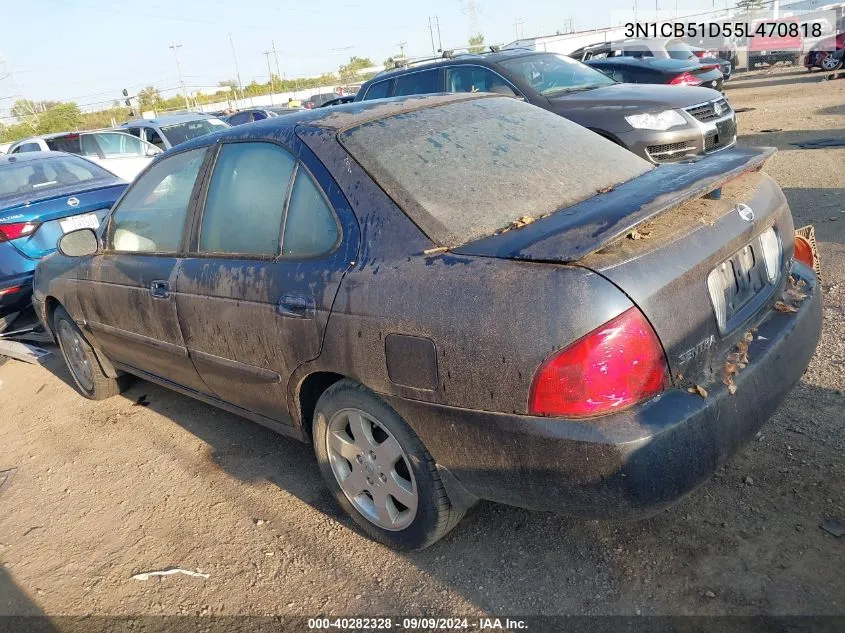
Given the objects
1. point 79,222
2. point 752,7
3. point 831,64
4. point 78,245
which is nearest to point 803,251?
point 78,245

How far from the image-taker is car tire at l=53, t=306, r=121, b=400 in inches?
181

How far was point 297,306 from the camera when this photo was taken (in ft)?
8.65

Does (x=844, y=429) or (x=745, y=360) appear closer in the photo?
(x=745, y=360)

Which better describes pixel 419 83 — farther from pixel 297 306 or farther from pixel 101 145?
pixel 101 145

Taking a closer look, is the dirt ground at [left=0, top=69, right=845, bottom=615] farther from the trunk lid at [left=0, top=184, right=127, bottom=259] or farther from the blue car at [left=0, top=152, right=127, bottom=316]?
the trunk lid at [left=0, top=184, right=127, bottom=259]

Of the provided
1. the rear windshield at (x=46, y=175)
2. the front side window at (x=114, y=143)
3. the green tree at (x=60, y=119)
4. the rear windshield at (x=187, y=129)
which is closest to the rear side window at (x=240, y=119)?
the rear windshield at (x=187, y=129)

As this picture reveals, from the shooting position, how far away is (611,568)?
2.45 metres

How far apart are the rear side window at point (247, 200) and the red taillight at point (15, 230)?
3.47 meters

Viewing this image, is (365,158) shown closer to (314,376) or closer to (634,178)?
(314,376)

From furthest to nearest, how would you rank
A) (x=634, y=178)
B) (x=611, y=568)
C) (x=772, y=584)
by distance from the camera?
(x=634, y=178) < (x=611, y=568) < (x=772, y=584)

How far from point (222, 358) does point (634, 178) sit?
2.03 metres

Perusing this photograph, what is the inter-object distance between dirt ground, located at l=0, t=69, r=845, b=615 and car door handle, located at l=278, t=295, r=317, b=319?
3.27ft

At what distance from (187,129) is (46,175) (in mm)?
8129

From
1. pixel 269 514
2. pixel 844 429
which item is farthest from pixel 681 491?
pixel 269 514
